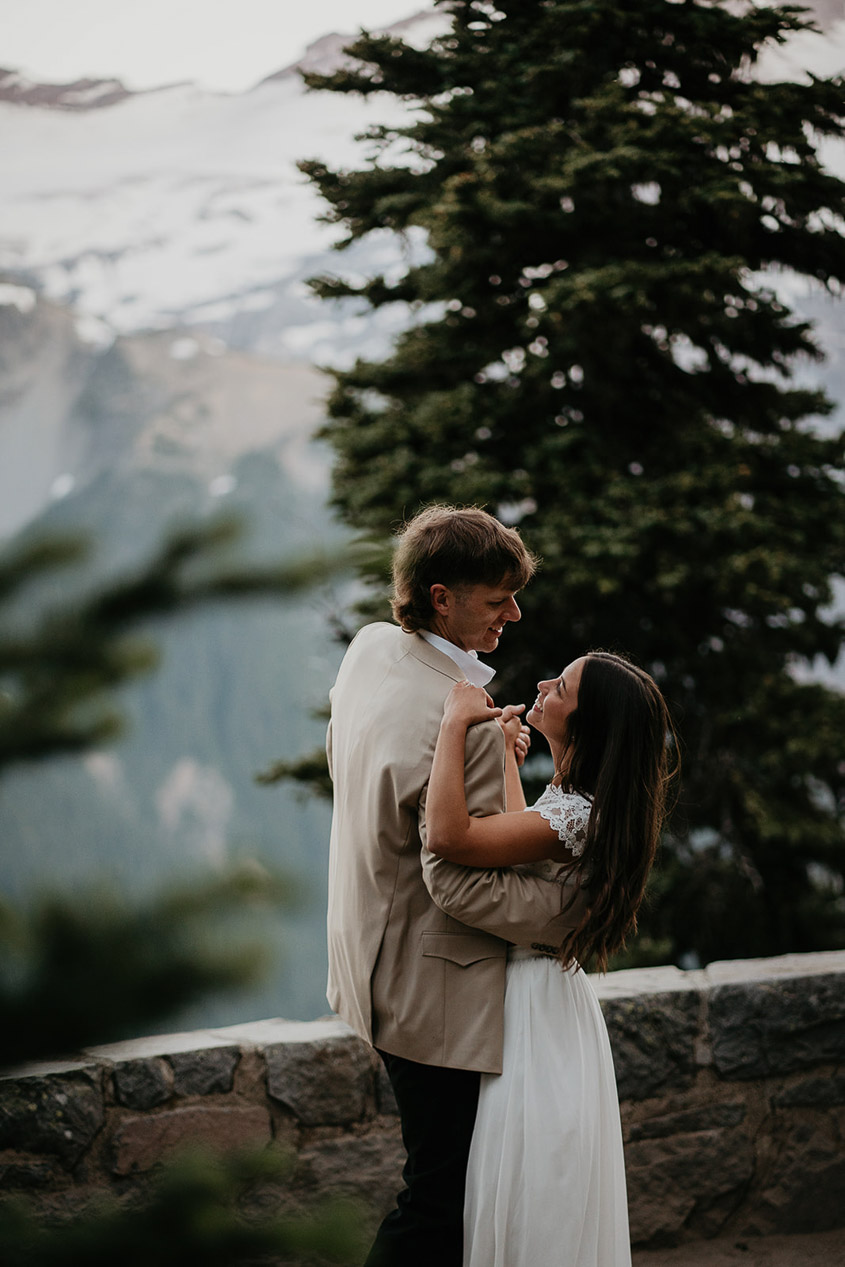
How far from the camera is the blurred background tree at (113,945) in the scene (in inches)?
26.8

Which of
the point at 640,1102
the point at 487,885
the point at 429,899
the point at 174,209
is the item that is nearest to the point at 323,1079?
the point at 640,1102

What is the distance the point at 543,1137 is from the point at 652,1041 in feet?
3.16

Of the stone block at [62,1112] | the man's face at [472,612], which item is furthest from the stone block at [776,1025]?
the stone block at [62,1112]

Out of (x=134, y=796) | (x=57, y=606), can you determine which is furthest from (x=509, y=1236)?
(x=57, y=606)

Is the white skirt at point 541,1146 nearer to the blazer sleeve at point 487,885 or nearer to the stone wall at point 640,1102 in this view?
the blazer sleeve at point 487,885

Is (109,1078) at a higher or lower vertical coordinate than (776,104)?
lower

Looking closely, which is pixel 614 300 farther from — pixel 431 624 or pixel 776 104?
pixel 431 624

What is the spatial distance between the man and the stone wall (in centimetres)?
65

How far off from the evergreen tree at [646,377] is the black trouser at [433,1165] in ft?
10.8

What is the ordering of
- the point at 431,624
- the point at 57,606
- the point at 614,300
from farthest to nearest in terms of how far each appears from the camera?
the point at 614,300 → the point at 431,624 → the point at 57,606

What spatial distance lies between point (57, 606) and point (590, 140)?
4997mm

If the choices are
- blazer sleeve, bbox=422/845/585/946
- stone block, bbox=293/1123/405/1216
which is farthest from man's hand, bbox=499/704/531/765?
stone block, bbox=293/1123/405/1216

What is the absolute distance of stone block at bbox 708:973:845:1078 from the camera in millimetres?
2529

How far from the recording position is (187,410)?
25.6 ft
